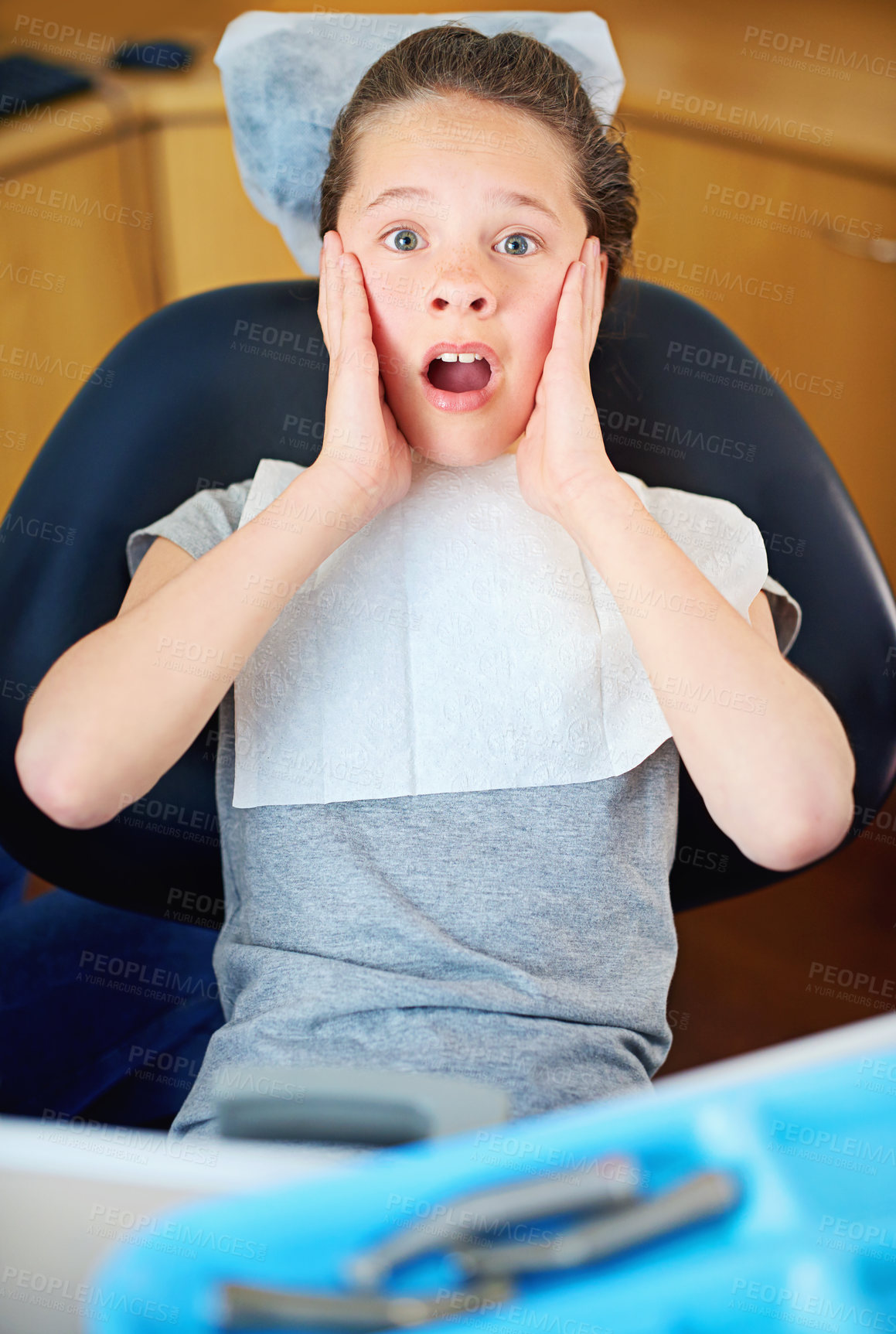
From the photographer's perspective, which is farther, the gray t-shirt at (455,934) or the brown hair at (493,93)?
the brown hair at (493,93)

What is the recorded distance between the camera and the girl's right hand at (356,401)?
2.97ft

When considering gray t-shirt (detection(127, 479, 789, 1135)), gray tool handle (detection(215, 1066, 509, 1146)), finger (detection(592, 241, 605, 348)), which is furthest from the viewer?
finger (detection(592, 241, 605, 348))

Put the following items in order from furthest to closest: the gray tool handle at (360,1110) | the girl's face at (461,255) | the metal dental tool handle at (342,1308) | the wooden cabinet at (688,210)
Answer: the wooden cabinet at (688,210) → the girl's face at (461,255) → the gray tool handle at (360,1110) → the metal dental tool handle at (342,1308)

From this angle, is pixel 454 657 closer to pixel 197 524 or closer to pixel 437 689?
pixel 437 689

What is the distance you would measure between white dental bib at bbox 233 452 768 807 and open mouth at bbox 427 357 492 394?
102mm

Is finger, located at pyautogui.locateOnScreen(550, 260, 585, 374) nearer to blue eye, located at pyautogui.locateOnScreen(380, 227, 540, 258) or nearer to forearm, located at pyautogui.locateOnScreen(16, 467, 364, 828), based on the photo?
blue eye, located at pyautogui.locateOnScreen(380, 227, 540, 258)

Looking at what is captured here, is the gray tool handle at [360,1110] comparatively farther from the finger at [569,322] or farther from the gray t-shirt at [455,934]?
the finger at [569,322]

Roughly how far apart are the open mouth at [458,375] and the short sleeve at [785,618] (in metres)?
0.34

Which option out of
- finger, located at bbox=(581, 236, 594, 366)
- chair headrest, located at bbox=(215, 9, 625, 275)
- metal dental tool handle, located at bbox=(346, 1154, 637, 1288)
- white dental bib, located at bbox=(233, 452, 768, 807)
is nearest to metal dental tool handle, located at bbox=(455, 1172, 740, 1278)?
metal dental tool handle, located at bbox=(346, 1154, 637, 1288)

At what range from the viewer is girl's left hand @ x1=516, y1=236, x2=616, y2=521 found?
0.93 meters

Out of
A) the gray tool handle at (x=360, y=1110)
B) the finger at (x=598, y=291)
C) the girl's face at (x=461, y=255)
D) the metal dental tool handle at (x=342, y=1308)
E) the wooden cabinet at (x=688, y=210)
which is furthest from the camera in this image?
the wooden cabinet at (x=688, y=210)

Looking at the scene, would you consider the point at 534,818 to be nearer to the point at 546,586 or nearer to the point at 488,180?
the point at 546,586

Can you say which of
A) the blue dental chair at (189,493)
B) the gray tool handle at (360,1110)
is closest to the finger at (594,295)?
the blue dental chair at (189,493)

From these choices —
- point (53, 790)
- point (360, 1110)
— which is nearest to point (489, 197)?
point (53, 790)
